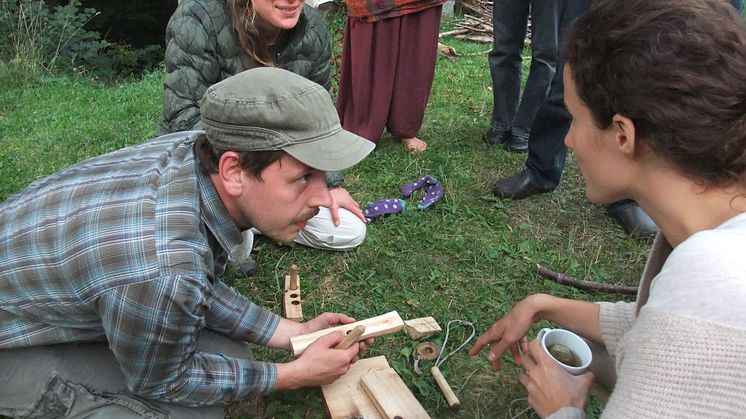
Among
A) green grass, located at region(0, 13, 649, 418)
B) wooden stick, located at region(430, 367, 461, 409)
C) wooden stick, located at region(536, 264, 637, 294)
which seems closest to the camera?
wooden stick, located at region(430, 367, 461, 409)

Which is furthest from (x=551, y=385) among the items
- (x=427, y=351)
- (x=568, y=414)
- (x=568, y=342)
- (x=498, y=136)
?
(x=498, y=136)

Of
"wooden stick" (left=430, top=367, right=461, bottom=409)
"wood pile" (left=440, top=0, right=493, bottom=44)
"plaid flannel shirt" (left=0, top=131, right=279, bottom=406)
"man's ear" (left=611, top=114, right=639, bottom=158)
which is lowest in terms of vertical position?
"wood pile" (left=440, top=0, right=493, bottom=44)

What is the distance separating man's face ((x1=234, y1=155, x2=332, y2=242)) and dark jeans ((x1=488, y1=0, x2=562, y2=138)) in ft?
8.15

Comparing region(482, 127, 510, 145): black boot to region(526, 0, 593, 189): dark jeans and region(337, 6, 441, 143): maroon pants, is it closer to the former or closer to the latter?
region(337, 6, 441, 143): maroon pants

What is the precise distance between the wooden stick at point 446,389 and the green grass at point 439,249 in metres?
0.04

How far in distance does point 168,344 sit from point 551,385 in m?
1.06

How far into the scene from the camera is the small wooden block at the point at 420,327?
253 centimetres

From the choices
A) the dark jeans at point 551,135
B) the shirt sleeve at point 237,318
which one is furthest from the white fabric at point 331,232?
the dark jeans at point 551,135

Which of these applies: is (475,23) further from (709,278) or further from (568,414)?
(709,278)

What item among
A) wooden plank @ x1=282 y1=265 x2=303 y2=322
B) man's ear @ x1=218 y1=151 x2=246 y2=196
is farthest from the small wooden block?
man's ear @ x1=218 y1=151 x2=246 y2=196

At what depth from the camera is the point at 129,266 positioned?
153 centimetres

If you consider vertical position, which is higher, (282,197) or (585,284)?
(282,197)

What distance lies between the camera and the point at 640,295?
67.9 inches

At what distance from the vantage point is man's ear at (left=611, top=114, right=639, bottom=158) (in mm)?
1342
